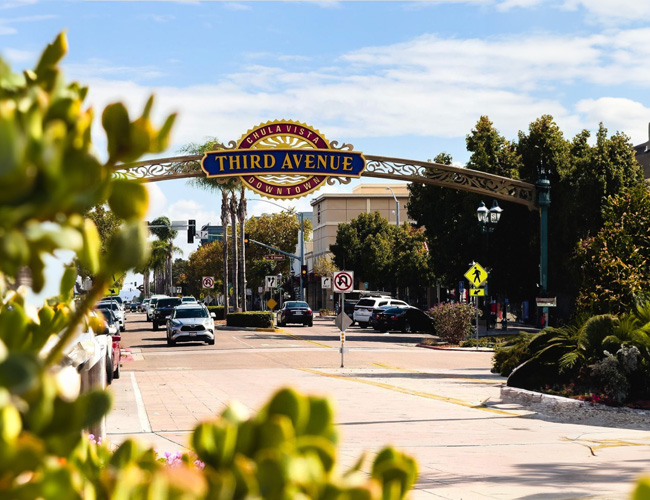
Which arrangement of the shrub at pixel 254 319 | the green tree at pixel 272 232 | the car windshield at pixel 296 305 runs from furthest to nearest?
the green tree at pixel 272 232 → the car windshield at pixel 296 305 → the shrub at pixel 254 319

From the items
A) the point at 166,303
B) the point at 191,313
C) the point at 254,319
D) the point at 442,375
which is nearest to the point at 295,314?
the point at 254,319

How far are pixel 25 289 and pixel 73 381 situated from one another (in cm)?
118

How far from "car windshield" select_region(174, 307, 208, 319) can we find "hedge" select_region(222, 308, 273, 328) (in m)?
14.4

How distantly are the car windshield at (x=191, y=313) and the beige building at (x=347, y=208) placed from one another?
244 ft

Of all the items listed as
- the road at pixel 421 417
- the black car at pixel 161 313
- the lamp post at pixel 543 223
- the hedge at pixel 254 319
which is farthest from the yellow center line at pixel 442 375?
the black car at pixel 161 313

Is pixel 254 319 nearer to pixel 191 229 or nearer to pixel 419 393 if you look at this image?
pixel 191 229

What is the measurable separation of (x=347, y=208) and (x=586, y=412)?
102 meters

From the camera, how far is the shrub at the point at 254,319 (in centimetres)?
5319

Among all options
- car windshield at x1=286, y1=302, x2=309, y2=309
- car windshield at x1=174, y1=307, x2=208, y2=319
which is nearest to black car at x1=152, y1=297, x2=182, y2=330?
car windshield at x1=286, y1=302, x2=309, y2=309

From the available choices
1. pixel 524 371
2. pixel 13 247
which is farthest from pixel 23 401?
pixel 524 371

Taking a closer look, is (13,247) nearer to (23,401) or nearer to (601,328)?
(23,401)

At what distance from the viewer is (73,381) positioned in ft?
5.79

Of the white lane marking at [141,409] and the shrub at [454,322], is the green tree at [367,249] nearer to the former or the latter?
the shrub at [454,322]

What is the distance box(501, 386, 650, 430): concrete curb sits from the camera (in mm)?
14938
